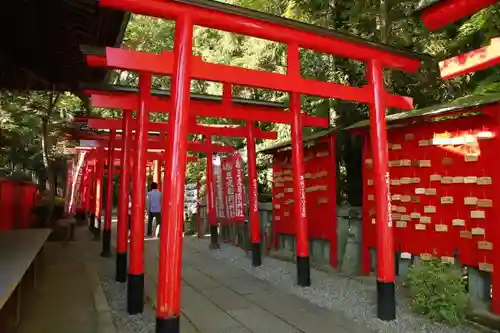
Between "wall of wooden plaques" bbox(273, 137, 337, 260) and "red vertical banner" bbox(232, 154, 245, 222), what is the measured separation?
3.03 feet

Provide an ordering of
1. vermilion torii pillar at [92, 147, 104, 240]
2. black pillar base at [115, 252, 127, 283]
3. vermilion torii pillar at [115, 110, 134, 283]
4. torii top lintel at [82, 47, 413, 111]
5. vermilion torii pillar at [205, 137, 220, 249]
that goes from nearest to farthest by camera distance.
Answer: torii top lintel at [82, 47, 413, 111] < vermilion torii pillar at [115, 110, 134, 283] < black pillar base at [115, 252, 127, 283] < vermilion torii pillar at [205, 137, 220, 249] < vermilion torii pillar at [92, 147, 104, 240]

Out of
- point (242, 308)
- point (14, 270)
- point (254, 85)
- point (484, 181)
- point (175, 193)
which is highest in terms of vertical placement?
point (254, 85)

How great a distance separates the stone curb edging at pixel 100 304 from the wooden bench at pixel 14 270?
0.97m

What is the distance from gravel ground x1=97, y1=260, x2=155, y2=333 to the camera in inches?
210

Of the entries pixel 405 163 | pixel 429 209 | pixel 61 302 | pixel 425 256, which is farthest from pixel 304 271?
pixel 61 302

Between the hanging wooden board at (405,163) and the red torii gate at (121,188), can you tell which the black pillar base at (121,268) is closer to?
the red torii gate at (121,188)

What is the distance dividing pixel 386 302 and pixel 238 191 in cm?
549

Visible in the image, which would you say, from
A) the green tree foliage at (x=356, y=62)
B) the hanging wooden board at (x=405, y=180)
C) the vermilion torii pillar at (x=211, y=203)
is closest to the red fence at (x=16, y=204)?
the vermilion torii pillar at (x=211, y=203)

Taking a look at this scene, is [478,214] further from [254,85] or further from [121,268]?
[121,268]

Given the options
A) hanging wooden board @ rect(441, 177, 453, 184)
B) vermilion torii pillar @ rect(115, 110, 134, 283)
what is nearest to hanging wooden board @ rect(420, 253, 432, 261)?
hanging wooden board @ rect(441, 177, 453, 184)

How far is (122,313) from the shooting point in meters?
5.98

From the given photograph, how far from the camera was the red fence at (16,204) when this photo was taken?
36.6 feet

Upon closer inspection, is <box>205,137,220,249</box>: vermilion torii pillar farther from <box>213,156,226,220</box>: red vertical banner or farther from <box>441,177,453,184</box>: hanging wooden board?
<box>441,177,453,184</box>: hanging wooden board

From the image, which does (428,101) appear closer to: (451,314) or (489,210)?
(489,210)
